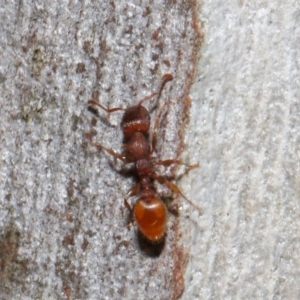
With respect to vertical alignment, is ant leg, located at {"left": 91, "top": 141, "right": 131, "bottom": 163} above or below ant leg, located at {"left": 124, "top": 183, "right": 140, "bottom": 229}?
above

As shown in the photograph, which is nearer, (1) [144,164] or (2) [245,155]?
(2) [245,155]

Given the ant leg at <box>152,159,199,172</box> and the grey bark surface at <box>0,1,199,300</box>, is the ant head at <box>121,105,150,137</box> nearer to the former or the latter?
the grey bark surface at <box>0,1,199,300</box>

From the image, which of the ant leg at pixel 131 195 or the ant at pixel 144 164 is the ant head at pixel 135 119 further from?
the ant leg at pixel 131 195

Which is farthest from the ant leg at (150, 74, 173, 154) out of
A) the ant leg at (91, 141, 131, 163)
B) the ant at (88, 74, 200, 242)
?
the ant leg at (91, 141, 131, 163)

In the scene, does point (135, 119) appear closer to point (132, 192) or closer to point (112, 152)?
point (112, 152)

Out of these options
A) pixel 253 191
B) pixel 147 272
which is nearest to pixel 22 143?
pixel 147 272

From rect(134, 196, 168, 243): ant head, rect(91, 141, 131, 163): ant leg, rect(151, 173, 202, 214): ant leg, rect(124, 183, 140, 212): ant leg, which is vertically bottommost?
rect(134, 196, 168, 243): ant head

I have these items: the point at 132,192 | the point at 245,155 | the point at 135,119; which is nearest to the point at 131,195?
the point at 132,192

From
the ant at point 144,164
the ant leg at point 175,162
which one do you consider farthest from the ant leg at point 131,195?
the ant leg at point 175,162
